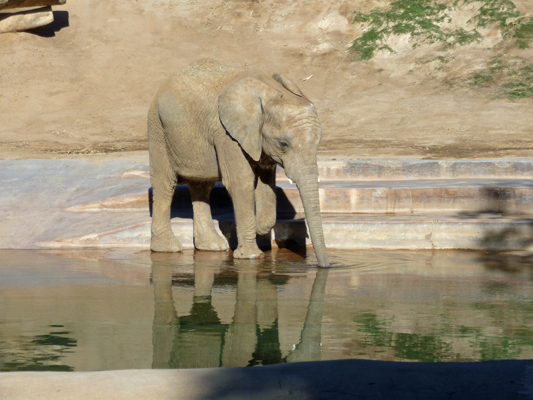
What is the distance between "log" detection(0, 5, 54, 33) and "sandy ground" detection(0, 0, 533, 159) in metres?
0.41

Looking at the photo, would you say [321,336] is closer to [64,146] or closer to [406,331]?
[406,331]

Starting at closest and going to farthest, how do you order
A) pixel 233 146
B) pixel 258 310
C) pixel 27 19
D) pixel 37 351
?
pixel 37 351, pixel 258 310, pixel 233 146, pixel 27 19

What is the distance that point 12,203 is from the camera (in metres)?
10.7

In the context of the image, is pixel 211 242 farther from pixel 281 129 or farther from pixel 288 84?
pixel 288 84

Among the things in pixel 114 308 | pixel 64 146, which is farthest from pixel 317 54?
pixel 114 308

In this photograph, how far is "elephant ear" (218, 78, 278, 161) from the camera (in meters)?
7.61

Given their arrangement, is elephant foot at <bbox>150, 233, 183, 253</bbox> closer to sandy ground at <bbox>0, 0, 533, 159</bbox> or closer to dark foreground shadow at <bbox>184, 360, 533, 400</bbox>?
dark foreground shadow at <bbox>184, 360, 533, 400</bbox>

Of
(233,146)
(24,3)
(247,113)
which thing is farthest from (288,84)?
(24,3)

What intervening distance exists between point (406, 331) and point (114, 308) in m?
2.14

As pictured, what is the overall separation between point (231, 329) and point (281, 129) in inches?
115

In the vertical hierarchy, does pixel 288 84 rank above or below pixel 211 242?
above

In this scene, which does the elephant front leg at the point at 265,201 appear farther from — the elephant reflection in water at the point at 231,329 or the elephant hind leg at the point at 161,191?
the elephant reflection in water at the point at 231,329

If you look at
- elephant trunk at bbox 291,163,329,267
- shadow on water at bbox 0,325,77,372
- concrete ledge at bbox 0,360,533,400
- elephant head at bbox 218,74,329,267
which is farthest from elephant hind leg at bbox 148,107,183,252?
concrete ledge at bbox 0,360,533,400

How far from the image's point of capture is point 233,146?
780cm
